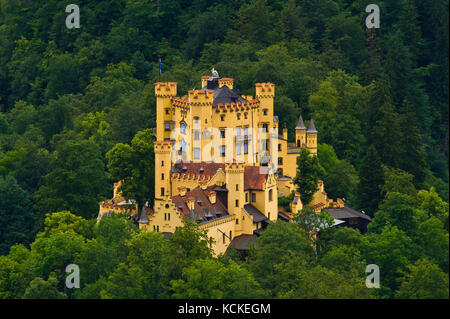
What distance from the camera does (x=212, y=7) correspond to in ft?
547

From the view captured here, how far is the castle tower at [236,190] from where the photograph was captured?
4471 inches

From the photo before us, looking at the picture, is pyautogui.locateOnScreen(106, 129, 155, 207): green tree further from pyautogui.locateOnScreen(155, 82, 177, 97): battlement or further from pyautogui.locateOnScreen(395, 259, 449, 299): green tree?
pyautogui.locateOnScreen(395, 259, 449, 299): green tree

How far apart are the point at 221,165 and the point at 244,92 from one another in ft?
75.7

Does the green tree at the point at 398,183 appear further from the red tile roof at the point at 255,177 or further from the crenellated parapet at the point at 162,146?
the crenellated parapet at the point at 162,146

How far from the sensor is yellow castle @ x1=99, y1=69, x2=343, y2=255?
111 m

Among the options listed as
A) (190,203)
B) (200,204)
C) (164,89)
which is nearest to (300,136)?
(164,89)

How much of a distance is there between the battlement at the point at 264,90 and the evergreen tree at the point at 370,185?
32.9 feet

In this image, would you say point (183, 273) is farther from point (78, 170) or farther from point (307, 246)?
point (78, 170)

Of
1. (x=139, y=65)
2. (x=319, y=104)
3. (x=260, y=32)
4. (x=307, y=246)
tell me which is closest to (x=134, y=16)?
(x=139, y=65)

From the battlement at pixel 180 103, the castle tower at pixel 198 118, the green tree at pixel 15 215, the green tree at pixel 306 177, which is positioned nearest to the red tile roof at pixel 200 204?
the castle tower at pixel 198 118

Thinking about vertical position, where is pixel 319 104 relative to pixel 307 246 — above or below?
above

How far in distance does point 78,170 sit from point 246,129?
625 inches

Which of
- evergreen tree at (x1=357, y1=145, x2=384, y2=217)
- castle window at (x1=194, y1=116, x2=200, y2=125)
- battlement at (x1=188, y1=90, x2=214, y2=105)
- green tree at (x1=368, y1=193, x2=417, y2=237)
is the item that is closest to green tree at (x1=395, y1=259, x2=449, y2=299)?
green tree at (x1=368, y1=193, x2=417, y2=237)

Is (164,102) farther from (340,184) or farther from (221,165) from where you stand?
(340,184)
